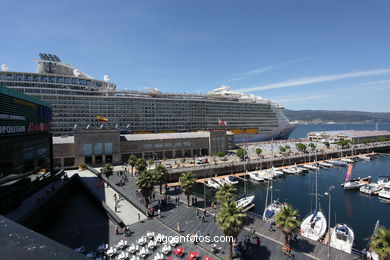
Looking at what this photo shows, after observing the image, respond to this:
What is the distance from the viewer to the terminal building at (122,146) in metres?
59.3

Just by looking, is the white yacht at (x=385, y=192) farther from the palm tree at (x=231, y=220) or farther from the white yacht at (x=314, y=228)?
the palm tree at (x=231, y=220)

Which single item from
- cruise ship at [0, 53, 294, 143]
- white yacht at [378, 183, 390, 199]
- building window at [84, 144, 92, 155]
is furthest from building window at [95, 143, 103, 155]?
white yacht at [378, 183, 390, 199]

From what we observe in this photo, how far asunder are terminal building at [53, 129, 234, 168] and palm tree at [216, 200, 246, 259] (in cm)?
5019

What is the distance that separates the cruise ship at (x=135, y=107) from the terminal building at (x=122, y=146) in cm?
833

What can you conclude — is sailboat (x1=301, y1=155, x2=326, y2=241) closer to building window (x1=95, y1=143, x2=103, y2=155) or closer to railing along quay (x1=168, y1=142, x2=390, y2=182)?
railing along quay (x1=168, y1=142, x2=390, y2=182)

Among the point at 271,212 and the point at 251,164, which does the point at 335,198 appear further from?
the point at 251,164

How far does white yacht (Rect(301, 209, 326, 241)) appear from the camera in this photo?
26845 mm

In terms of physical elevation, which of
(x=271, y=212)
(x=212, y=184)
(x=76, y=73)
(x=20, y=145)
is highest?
(x=76, y=73)

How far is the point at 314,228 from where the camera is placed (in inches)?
1097

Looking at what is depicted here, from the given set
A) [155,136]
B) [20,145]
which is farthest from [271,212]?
[155,136]

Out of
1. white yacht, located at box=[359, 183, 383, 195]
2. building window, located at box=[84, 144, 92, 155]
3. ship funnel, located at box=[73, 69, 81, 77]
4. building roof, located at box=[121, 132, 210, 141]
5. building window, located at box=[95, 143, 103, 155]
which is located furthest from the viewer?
ship funnel, located at box=[73, 69, 81, 77]

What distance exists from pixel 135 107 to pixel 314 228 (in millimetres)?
79036

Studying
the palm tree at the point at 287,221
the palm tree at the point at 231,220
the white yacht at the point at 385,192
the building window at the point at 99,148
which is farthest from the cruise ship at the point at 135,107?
the palm tree at the point at 287,221

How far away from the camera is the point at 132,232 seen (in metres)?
25.7
